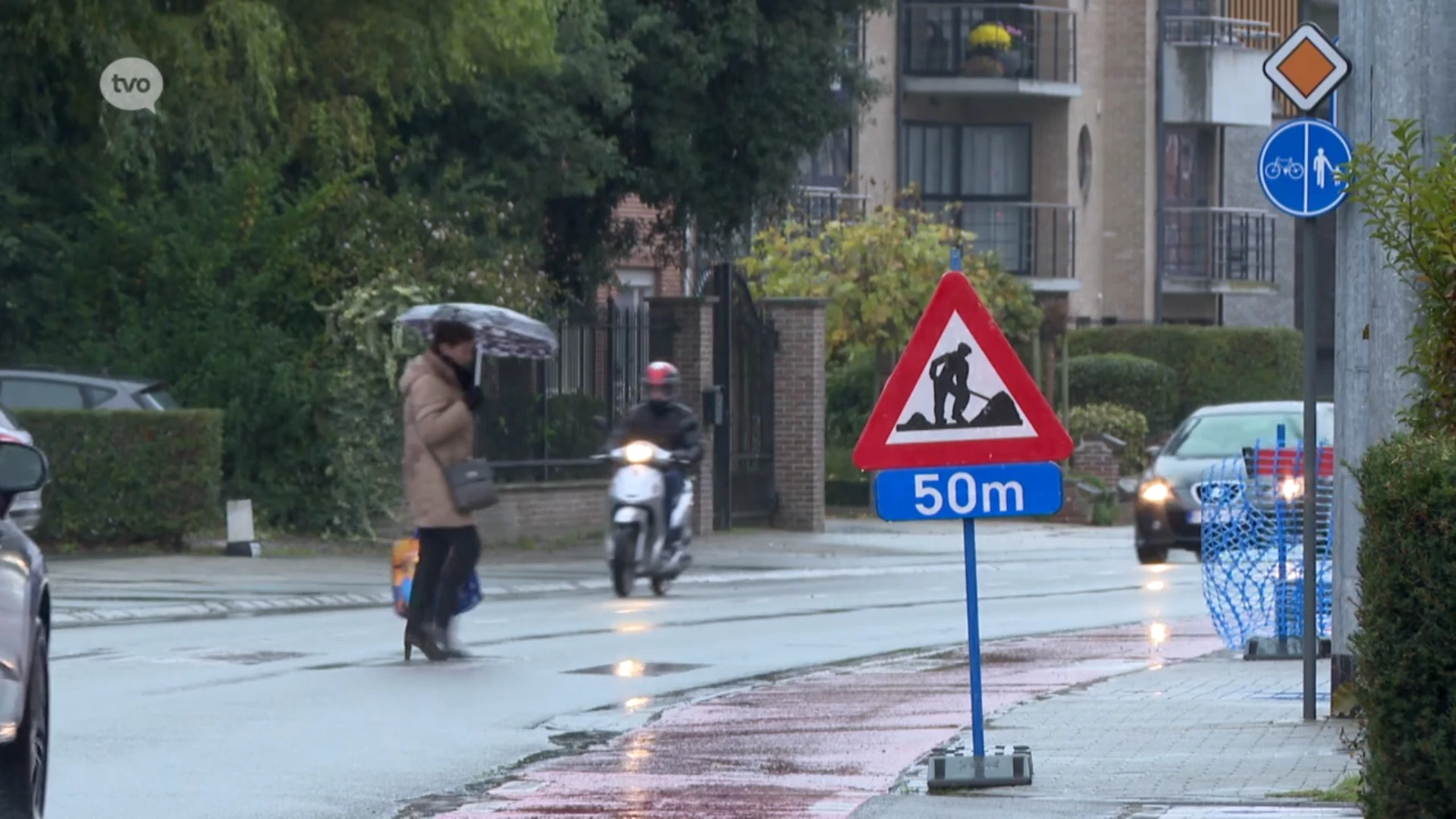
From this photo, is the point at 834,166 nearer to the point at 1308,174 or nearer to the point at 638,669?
the point at 638,669

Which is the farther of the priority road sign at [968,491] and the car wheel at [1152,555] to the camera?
the car wheel at [1152,555]

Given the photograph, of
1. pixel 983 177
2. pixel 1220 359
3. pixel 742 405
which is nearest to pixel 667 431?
pixel 742 405

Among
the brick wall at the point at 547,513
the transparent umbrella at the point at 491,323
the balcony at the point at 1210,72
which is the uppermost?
the balcony at the point at 1210,72

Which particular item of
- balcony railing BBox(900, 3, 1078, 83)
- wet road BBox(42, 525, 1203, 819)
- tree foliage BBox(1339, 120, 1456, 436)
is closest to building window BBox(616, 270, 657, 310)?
balcony railing BBox(900, 3, 1078, 83)

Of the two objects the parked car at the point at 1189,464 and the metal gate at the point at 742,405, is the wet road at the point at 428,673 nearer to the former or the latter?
the parked car at the point at 1189,464

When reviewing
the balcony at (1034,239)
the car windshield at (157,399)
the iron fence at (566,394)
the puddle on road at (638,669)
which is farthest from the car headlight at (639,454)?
the balcony at (1034,239)

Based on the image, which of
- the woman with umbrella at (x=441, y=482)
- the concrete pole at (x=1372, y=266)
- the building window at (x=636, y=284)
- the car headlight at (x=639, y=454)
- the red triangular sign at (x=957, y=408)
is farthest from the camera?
the building window at (x=636, y=284)

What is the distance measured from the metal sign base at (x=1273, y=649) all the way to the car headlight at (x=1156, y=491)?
32.6ft

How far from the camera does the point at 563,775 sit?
10016 millimetres

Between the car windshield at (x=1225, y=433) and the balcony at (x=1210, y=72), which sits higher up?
the balcony at (x=1210, y=72)

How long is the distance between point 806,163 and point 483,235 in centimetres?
1744

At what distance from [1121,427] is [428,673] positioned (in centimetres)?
2789

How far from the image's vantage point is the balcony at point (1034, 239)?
47.3 m

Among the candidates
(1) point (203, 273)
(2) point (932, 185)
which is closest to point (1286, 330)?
(2) point (932, 185)
